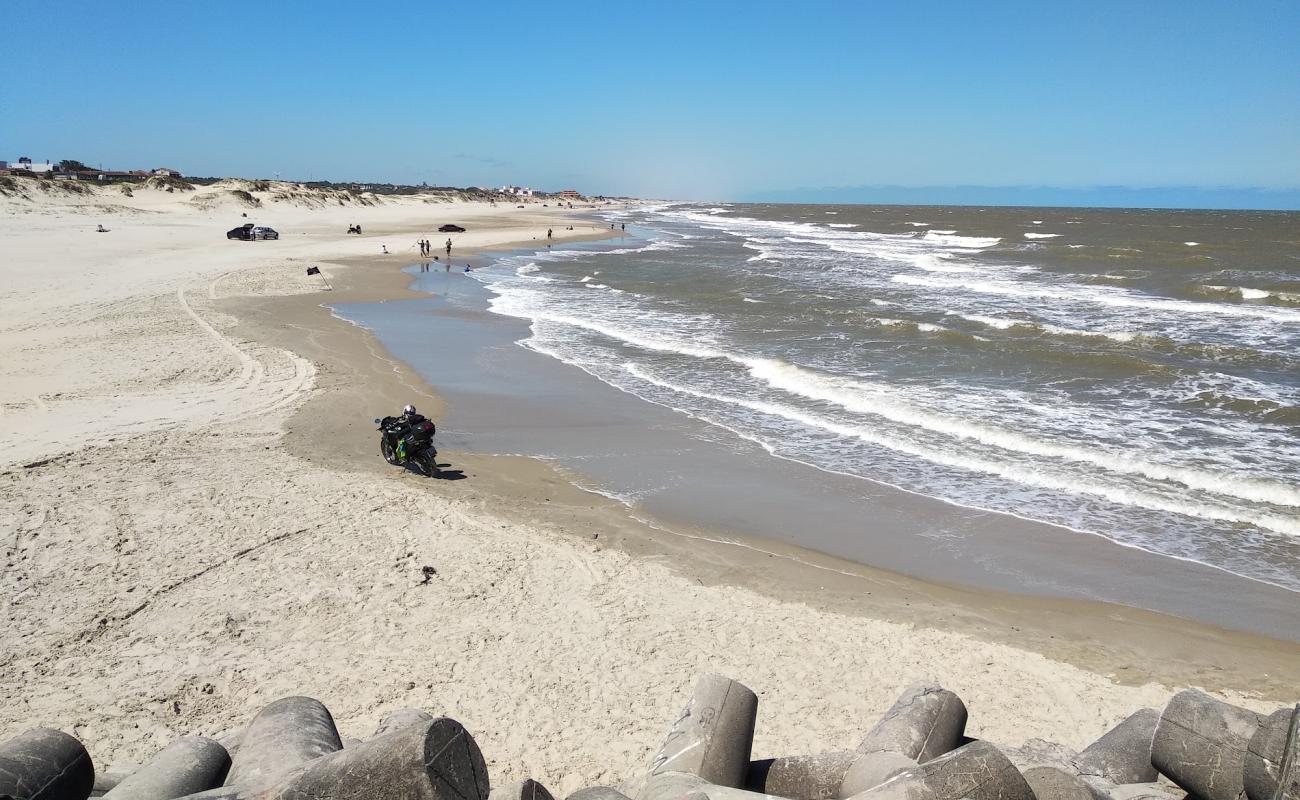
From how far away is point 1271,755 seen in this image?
12.9 feet

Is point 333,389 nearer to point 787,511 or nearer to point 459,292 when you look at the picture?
point 787,511

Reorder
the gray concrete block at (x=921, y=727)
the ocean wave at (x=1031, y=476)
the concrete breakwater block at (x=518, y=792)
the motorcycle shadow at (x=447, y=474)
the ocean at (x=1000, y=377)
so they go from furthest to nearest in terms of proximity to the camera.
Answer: the motorcycle shadow at (x=447, y=474) < the ocean at (x=1000, y=377) < the ocean wave at (x=1031, y=476) < the gray concrete block at (x=921, y=727) < the concrete breakwater block at (x=518, y=792)

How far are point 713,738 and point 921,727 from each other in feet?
4.20

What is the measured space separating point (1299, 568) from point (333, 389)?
1490 cm

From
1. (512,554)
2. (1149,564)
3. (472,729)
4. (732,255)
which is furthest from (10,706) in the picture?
(732,255)

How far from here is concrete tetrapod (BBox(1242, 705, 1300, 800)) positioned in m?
3.64

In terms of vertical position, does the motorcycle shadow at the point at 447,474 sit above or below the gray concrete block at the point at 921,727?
below

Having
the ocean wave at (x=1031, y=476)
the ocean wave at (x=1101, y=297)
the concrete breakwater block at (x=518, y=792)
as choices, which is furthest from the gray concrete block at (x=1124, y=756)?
the ocean wave at (x=1101, y=297)

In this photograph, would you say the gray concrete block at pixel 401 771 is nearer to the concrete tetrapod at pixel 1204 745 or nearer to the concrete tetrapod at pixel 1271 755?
the concrete tetrapod at pixel 1271 755

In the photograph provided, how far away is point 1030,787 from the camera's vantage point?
12.8 feet

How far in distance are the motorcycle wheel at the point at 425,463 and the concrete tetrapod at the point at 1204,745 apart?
29.1 ft

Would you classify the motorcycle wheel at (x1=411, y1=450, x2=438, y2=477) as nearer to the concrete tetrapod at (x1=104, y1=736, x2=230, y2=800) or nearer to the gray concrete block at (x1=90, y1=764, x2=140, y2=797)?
the gray concrete block at (x1=90, y1=764, x2=140, y2=797)

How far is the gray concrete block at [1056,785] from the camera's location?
12.9 ft

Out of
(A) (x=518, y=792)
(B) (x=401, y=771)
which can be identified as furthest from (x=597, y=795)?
(B) (x=401, y=771)
